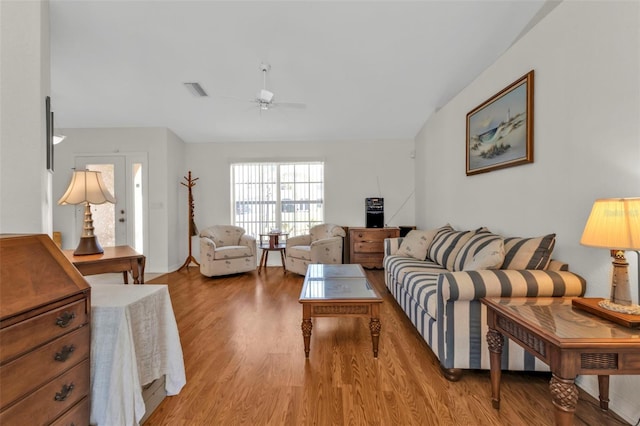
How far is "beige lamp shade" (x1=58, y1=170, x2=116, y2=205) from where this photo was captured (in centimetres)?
210

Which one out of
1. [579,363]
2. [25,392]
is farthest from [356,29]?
[25,392]

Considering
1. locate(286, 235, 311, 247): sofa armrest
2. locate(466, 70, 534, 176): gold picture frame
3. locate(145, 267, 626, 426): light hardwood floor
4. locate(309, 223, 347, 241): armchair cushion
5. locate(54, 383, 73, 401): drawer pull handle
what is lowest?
locate(145, 267, 626, 426): light hardwood floor

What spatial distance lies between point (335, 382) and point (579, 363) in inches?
49.1

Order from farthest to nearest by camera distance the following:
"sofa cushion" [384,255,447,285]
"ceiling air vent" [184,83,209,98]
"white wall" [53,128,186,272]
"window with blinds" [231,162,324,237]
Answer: "window with blinds" [231,162,324,237], "white wall" [53,128,186,272], "ceiling air vent" [184,83,209,98], "sofa cushion" [384,255,447,285]

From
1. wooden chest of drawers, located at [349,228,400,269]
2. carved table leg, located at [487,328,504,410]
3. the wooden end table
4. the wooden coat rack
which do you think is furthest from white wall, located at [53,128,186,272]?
the wooden end table

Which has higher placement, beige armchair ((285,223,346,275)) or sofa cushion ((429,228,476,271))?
sofa cushion ((429,228,476,271))

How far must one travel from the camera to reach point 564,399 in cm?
101

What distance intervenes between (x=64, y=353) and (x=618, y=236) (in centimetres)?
236

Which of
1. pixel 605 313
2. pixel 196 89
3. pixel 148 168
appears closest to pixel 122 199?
pixel 148 168

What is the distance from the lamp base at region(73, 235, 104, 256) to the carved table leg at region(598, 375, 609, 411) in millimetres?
3504

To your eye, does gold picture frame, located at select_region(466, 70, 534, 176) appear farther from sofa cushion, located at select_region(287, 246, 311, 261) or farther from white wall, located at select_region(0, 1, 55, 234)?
white wall, located at select_region(0, 1, 55, 234)

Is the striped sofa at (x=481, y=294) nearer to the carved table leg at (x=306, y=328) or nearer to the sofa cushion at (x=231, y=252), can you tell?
the carved table leg at (x=306, y=328)

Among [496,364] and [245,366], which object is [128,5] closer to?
[245,366]

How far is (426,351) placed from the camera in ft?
6.98
